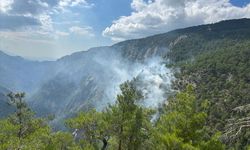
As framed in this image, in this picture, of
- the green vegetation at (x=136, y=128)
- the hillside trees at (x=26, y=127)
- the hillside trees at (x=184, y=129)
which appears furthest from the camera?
the hillside trees at (x=26, y=127)

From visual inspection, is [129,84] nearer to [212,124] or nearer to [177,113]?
[177,113]

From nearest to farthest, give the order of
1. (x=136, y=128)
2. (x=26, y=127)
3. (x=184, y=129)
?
(x=184, y=129) < (x=136, y=128) < (x=26, y=127)

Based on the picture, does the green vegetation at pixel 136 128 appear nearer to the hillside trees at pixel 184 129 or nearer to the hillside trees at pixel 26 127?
the hillside trees at pixel 184 129

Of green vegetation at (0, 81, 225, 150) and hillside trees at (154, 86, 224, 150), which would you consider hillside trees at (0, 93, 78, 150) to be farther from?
hillside trees at (154, 86, 224, 150)

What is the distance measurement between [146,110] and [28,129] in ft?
74.1

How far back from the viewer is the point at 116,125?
131 ft

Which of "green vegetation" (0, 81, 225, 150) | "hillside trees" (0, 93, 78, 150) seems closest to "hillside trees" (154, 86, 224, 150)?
"green vegetation" (0, 81, 225, 150)

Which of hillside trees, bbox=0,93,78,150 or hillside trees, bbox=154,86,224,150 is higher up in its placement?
hillside trees, bbox=154,86,224,150

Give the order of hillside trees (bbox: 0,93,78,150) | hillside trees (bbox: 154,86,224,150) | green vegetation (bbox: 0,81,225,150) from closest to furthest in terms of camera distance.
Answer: hillside trees (bbox: 154,86,224,150) → green vegetation (bbox: 0,81,225,150) → hillside trees (bbox: 0,93,78,150)

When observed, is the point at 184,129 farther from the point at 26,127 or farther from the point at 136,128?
the point at 26,127

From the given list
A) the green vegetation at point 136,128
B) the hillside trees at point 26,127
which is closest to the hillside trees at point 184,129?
the green vegetation at point 136,128

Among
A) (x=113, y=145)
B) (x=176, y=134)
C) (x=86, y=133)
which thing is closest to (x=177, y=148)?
(x=176, y=134)

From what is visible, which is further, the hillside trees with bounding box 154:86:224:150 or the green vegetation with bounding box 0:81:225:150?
the green vegetation with bounding box 0:81:225:150

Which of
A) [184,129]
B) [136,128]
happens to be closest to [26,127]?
[136,128]
